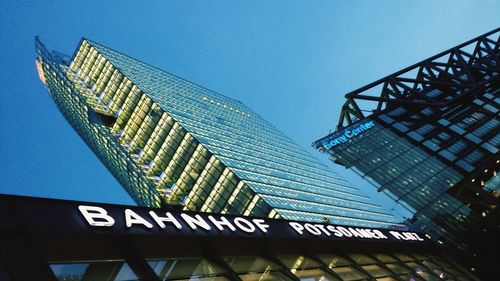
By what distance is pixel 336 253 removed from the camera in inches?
821

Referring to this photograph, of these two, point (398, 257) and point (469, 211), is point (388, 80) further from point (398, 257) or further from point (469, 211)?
point (398, 257)

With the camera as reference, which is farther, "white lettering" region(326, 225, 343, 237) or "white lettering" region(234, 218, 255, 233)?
"white lettering" region(326, 225, 343, 237)

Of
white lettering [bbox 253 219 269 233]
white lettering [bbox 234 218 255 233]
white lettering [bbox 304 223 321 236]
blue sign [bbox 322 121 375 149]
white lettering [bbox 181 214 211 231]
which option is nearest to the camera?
white lettering [bbox 181 214 211 231]

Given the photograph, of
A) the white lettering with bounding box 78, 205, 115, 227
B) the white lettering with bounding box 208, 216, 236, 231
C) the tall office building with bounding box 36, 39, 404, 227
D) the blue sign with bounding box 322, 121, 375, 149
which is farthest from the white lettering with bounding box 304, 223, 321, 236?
the tall office building with bounding box 36, 39, 404, 227

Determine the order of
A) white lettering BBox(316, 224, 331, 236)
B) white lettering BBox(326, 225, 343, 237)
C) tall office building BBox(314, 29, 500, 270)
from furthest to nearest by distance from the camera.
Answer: tall office building BBox(314, 29, 500, 270)
white lettering BBox(326, 225, 343, 237)
white lettering BBox(316, 224, 331, 236)

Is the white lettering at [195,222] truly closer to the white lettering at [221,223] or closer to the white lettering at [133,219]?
the white lettering at [221,223]

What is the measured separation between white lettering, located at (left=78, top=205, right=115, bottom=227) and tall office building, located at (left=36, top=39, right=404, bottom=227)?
121 feet

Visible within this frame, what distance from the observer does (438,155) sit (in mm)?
32719

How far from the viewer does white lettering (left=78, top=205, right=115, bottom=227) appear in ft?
38.6

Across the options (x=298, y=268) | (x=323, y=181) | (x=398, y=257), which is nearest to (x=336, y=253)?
(x=298, y=268)

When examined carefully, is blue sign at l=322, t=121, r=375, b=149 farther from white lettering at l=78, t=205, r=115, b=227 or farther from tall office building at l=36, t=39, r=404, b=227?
white lettering at l=78, t=205, r=115, b=227

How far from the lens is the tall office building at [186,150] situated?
2226 inches

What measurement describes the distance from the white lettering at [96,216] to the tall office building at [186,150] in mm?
37030

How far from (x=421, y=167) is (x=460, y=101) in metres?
12.2
